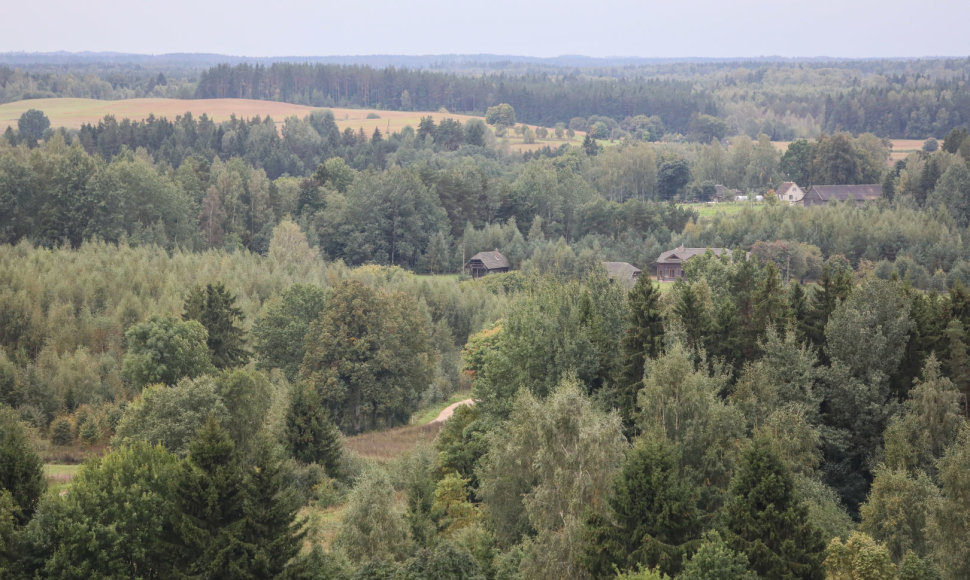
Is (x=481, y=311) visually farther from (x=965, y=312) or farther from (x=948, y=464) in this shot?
(x=948, y=464)

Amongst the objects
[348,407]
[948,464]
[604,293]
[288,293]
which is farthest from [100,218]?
[948,464]

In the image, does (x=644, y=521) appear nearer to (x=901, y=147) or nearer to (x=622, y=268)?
(x=622, y=268)

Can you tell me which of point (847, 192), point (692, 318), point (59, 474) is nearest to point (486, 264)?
point (847, 192)

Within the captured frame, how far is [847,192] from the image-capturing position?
122m

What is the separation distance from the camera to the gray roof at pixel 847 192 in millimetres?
120625

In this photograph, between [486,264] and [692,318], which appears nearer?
[692,318]

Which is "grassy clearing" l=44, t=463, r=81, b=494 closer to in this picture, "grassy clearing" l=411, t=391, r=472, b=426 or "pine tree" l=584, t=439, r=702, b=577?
"pine tree" l=584, t=439, r=702, b=577

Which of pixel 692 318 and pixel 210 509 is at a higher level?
pixel 692 318

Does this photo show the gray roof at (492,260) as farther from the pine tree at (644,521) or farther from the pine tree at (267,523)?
the pine tree at (267,523)

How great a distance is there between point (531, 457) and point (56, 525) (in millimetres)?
14695

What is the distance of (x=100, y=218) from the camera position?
95.4 meters

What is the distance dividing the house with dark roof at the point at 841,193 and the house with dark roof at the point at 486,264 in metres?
43.0

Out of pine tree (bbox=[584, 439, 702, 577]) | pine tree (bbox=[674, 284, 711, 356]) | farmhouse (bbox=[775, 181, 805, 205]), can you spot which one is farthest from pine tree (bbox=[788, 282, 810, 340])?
farmhouse (bbox=[775, 181, 805, 205])

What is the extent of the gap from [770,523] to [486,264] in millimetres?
78090
